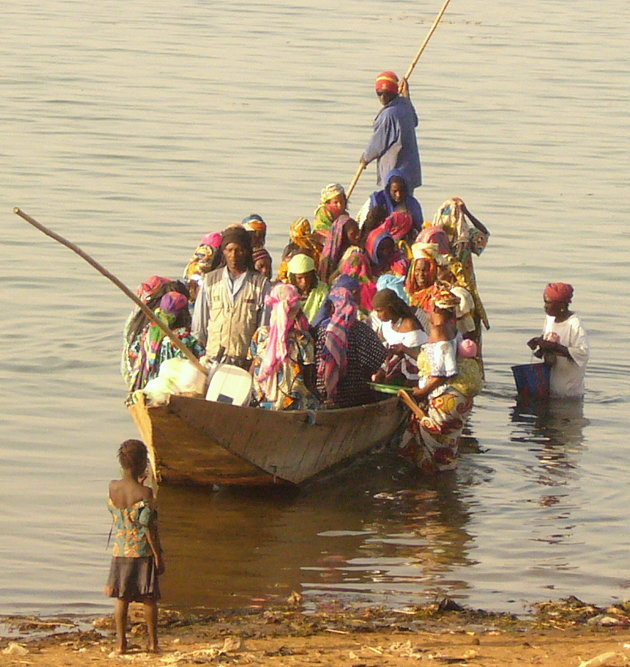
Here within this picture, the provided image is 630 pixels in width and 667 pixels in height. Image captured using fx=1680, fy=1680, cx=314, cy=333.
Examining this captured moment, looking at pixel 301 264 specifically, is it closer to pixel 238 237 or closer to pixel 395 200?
pixel 238 237

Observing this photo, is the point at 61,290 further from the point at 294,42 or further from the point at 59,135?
the point at 294,42

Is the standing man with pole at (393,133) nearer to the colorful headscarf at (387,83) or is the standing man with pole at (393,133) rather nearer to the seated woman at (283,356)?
the colorful headscarf at (387,83)

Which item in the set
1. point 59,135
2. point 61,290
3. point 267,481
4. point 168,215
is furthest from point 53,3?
point 267,481

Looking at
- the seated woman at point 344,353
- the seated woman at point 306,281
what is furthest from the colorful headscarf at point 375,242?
the seated woman at point 344,353

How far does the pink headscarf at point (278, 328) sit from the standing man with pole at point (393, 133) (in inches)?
169

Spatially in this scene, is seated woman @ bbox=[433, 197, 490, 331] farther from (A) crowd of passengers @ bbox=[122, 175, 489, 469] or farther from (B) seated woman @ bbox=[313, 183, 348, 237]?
(A) crowd of passengers @ bbox=[122, 175, 489, 469]

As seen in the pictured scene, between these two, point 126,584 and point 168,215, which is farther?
point 168,215

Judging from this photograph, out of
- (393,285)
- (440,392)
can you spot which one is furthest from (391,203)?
(440,392)

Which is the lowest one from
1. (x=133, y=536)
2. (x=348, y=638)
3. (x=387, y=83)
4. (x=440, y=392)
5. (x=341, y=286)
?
(x=348, y=638)

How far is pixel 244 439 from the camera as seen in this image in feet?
30.6

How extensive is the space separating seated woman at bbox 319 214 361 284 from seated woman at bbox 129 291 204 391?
1.98m

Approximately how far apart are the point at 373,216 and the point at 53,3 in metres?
30.3

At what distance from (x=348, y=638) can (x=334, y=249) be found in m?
4.80

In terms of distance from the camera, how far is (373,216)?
40.7 ft
